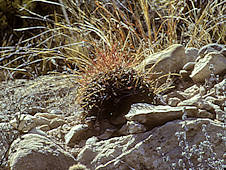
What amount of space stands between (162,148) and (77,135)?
30.0 inches

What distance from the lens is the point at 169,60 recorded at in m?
2.82

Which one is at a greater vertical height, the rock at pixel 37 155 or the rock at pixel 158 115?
the rock at pixel 158 115

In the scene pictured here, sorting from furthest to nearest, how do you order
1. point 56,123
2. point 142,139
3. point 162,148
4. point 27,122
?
point 56,123 → point 27,122 → point 142,139 → point 162,148

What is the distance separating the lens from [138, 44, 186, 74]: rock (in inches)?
110

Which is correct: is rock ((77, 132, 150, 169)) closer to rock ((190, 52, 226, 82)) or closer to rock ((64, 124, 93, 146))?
rock ((64, 124, 93, 146))

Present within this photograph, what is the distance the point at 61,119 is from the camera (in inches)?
103

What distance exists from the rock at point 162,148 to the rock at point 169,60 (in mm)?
1062

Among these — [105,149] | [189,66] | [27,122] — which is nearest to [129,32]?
[189,66]

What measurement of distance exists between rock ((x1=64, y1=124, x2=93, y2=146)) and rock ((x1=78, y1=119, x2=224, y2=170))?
36 cm

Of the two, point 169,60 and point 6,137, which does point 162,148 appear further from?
point 169,60

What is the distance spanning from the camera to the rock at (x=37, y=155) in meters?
1.75

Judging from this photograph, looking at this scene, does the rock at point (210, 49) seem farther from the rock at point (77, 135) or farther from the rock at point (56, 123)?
the rock at point (56, 123)

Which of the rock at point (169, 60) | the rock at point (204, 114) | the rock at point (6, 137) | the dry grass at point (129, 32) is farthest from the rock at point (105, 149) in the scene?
the rock at point (169, 60)

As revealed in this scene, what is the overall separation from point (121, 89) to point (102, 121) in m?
0.28
